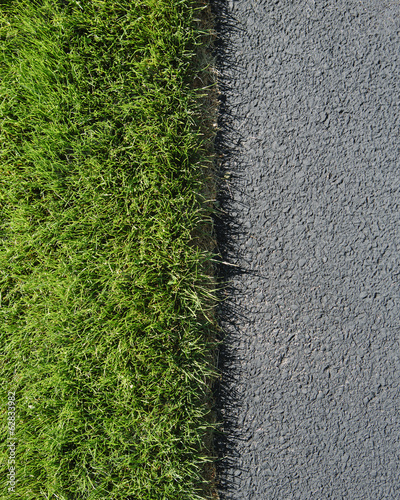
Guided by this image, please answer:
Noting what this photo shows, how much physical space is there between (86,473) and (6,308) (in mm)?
895

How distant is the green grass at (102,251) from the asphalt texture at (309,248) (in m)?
0.19

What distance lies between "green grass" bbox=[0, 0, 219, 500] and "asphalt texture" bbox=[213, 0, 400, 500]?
19cm

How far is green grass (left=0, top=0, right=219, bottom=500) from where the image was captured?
1.93 m

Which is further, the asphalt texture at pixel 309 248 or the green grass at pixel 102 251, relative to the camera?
the asphalt texture at pixel 309 248

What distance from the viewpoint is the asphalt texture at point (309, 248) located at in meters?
2.04

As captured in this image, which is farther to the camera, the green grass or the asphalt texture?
the asphalt texture

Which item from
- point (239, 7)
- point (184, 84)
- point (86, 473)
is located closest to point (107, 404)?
point (86, 473)

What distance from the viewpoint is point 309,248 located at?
2092 mm

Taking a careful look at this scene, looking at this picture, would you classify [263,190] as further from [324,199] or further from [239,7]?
[239,7]

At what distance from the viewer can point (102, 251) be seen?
6.54ft

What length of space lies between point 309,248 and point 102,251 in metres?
1.06

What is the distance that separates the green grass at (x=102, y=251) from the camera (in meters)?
1.93

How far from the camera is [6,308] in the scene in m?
2.02

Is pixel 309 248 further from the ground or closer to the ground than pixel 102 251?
further from the ground
